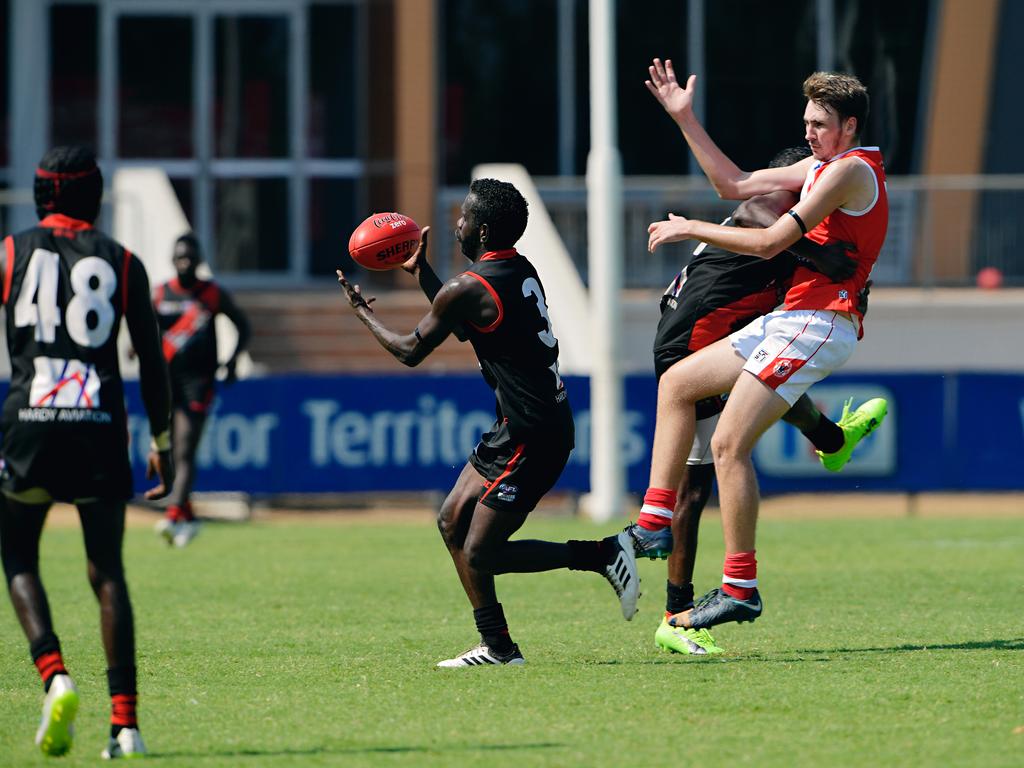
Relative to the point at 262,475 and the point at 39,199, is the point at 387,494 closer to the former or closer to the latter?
the point at 262,475

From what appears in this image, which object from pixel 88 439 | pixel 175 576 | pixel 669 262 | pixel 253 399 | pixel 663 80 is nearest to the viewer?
pixel 88 439

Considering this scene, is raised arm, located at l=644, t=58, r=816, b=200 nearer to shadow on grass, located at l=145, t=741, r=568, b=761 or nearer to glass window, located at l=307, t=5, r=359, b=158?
shadow on grass, located at l=145, t=741, r=568, b=761

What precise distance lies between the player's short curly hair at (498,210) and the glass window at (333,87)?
1650 cm

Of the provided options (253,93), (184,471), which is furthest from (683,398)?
(253,93)

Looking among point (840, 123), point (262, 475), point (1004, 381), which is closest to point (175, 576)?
point (262, 475)

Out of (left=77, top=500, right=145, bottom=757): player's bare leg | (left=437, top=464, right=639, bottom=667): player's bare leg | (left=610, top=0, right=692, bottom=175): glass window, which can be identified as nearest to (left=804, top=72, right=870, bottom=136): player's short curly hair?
(left=437, top=464, right=639, bottom=667): player's bare leg

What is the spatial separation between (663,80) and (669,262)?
39.9 feet

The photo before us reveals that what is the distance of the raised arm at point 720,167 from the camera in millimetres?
7719

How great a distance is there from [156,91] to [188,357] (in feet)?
34.8

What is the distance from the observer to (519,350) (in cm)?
725

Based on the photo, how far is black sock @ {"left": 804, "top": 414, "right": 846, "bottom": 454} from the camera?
8086 millimetres

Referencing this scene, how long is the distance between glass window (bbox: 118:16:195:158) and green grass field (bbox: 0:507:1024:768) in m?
12.2

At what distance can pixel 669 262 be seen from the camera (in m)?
20.1

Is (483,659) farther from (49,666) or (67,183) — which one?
(67,183)
